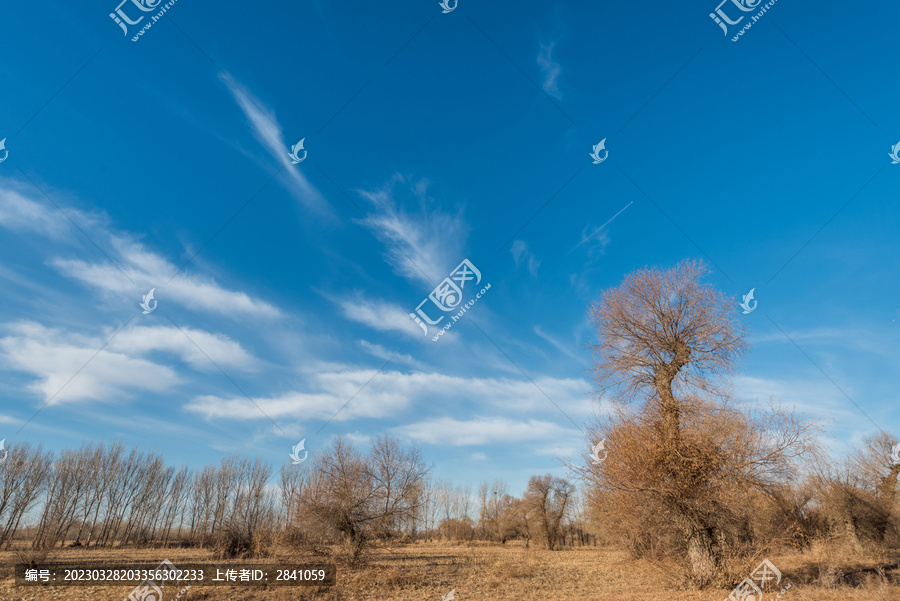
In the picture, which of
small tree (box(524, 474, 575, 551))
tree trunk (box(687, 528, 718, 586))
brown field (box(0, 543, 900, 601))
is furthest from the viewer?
small tree (box(524, 474, 575, 551))

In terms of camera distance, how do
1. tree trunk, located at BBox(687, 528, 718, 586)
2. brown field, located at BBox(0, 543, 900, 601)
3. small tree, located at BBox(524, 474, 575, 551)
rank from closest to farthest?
brown field, located at BBox(0, 543, 900, 601), tree trunk, located at BBox(687, 528, 718, 586), small tree, located at BBox(524, 474, 575, 551)

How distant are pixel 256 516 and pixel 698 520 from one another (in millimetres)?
58479

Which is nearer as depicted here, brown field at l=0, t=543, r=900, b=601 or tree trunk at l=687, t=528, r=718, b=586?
brown field at l=0, t=543, r=900, b=601

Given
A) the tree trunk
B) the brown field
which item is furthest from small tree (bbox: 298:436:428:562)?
the tree trunk

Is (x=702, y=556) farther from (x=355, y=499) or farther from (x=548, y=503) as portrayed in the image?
(x=548, y=503)

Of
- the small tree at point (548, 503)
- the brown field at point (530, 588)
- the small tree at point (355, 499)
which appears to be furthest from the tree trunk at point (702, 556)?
the small tree at point (548, 503)

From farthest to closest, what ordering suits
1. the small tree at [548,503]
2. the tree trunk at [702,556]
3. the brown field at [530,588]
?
the small tree at [548,503]
the tree trunk at [702,556]
the brown field at [530,588]

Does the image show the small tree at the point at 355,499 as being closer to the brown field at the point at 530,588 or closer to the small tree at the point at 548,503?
the brown field at the point at 530,588

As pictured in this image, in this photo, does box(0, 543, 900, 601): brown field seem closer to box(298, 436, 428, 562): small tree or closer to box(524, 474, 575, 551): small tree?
box(298, 436, 428, 562): small tree

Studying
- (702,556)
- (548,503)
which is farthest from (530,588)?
(548,503)

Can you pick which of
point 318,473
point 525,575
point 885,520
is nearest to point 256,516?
point 318,473

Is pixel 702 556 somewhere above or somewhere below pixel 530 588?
above

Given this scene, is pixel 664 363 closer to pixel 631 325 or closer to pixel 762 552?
pixel 631 325

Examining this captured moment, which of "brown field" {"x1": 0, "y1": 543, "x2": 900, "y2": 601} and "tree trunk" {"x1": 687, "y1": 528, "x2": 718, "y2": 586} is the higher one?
"tree trunk" {"x1": 687, "y1": 528, "x2": 718, "y2": 586}
